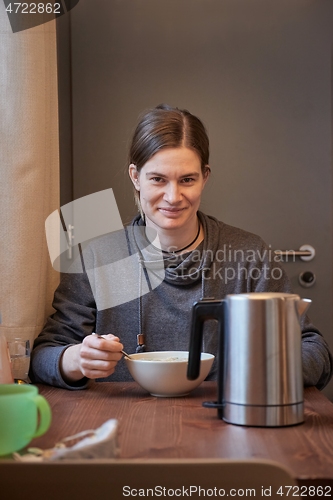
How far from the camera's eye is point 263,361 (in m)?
0.92

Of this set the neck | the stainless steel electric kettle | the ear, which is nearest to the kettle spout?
the stainless steel electric kettle

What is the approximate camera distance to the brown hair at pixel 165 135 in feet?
4.99

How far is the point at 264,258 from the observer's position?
1600 mm

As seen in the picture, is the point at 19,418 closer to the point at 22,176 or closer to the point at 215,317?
the point at 215,317

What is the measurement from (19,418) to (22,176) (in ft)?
2.44

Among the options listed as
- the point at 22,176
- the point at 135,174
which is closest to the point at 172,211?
the point at 135,174

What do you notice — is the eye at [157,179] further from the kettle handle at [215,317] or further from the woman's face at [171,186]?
the kettle handle at [215,317]

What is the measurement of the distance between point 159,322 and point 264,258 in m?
0.32

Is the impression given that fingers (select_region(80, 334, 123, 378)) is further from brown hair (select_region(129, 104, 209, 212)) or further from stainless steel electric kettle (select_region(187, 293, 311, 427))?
brown hair (select_region(129, 104, 209, 212))

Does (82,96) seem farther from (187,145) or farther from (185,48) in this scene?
(187,145)

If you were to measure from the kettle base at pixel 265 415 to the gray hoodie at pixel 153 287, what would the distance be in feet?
1.79

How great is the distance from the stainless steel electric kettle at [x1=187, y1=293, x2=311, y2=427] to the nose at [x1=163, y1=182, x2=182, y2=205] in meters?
0.56

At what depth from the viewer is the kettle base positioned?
3.06 ft

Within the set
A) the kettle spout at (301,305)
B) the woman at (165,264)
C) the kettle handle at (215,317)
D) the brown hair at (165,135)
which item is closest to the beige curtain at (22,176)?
the woman at (165,264)
